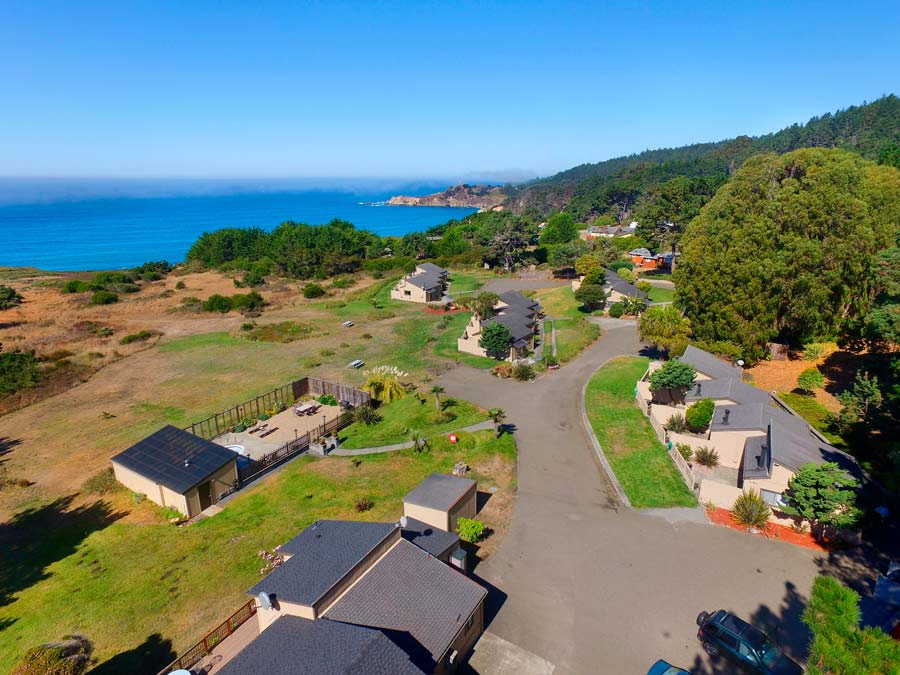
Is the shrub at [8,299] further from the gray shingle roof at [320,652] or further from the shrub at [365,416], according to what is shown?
the gray shingle roof at [320,652]

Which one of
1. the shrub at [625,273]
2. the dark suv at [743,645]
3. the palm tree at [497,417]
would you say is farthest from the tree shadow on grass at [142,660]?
the shrub at [625,273]

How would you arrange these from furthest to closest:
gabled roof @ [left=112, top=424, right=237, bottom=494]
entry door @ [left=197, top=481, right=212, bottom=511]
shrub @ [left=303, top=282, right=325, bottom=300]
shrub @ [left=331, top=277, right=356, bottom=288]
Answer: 1. shrub @ [left=331, top=277, right=356, bottom=288]
2. shrub @ [left=303, top=282, right=325, bottom=300]
3. entry door @ [left=197, top=481, right=212, bottom=511]
4. gabled roof @ [left=112, top=424, right=237, bottom=494]

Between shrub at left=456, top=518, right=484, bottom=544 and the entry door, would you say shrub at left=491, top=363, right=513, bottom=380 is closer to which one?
shrub at left=456, top=518, right=484, bottom=544

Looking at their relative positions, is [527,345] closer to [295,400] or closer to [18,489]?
[295,400]

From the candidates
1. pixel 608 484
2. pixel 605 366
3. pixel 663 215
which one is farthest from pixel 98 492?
pixel 663 215

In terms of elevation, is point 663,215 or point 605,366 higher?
point 663,215

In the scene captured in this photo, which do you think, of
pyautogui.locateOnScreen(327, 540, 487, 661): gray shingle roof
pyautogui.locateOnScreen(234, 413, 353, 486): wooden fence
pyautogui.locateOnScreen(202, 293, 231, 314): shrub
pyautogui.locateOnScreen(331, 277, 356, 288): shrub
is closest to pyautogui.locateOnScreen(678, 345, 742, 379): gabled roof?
pyautogui.locateOnScreen(234, 413, 353, 486): wooden fence
